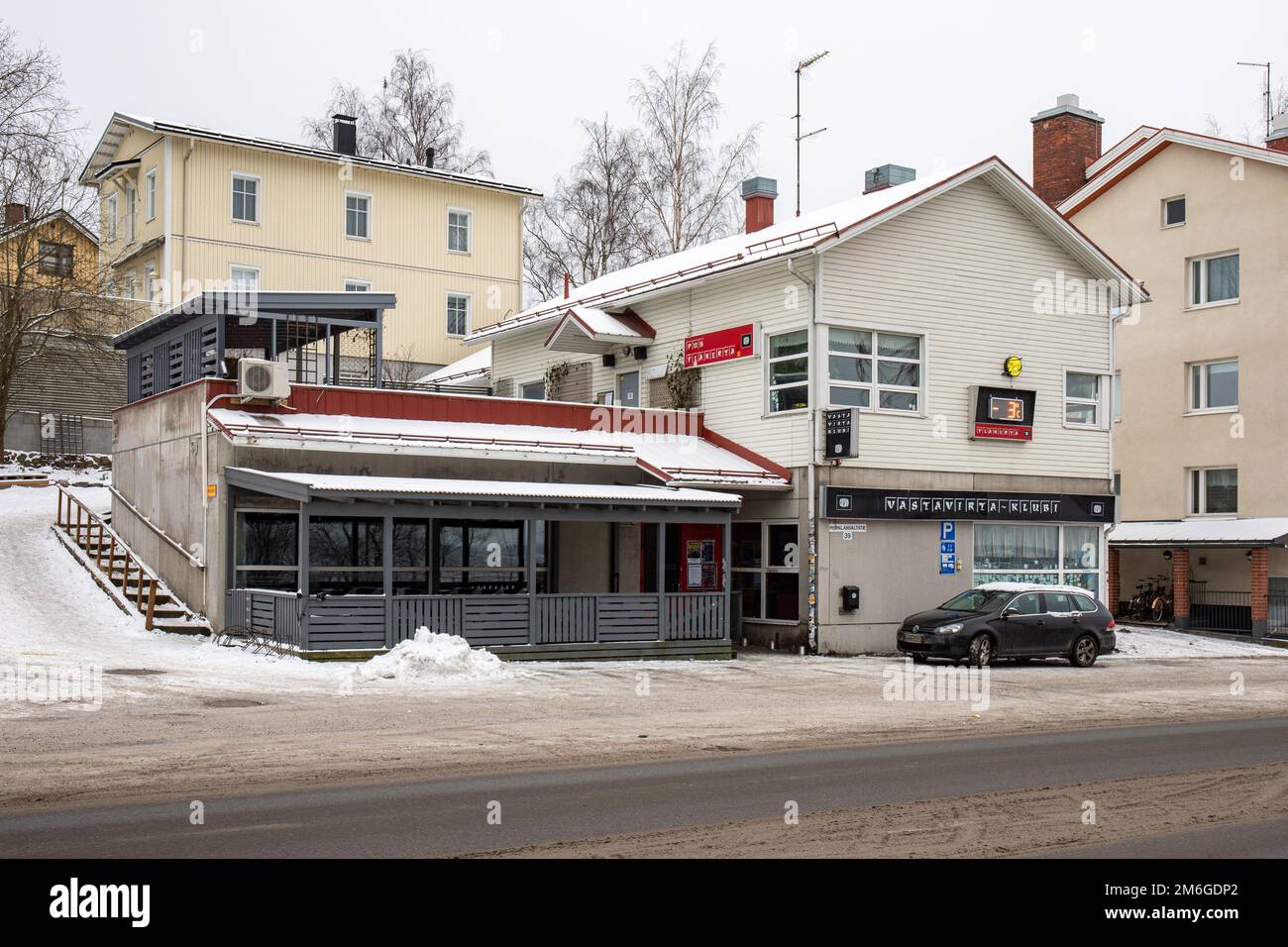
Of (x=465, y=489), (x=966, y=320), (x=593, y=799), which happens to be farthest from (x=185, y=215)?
(x=593, y=799)

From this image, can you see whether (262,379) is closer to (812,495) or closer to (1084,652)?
(812,495)

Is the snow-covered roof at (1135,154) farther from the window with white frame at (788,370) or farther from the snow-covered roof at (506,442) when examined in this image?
the snow-covered roof at (506,442)

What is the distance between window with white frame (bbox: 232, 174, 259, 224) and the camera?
4056 centimetres

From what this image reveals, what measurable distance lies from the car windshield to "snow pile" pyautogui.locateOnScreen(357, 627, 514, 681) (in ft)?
27.8

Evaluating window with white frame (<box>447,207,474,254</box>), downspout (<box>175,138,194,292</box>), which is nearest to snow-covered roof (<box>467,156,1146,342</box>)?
downspout (<box>175,138,194,292</box>)

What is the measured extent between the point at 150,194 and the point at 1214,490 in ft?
104

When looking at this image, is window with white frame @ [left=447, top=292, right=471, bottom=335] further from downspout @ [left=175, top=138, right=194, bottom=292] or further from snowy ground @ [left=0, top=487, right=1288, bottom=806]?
snowy ground @ [left=0, top=487, right=1288, bottom=806]

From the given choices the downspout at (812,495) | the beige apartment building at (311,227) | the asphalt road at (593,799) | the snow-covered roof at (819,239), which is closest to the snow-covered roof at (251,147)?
the beige apartment building at (311,227)

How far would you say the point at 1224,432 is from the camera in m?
36.3

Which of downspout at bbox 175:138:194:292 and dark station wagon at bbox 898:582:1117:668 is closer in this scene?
dark station wagon at bbox 898:582:1117:668

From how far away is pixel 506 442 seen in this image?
24.4 m

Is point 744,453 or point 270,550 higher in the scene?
point 744,453

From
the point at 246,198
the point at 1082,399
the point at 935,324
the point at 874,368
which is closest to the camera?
the point at 874,368
